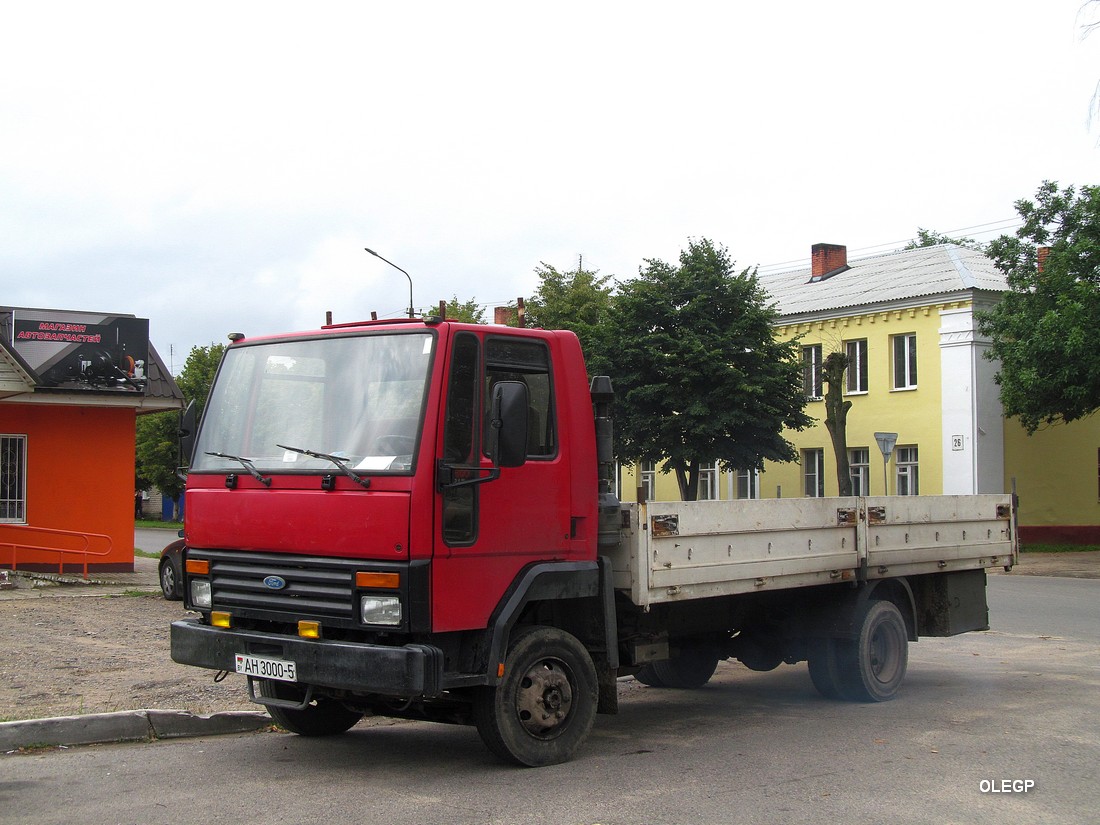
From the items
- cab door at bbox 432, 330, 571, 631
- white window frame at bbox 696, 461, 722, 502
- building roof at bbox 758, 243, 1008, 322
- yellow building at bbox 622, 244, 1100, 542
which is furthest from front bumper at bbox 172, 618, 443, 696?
white window frame at bbox 696, 461, 722, 502

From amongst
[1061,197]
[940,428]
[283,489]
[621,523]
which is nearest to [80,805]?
[283,489]

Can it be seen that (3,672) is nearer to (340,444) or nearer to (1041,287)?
(340,444)

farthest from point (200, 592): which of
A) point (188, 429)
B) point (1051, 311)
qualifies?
point (1051, 311)

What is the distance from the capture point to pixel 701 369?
1323 inches

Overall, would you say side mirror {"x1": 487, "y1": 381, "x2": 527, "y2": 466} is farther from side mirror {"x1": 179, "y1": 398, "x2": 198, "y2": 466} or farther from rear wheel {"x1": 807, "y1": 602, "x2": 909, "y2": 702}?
rear wheel {"x1": 807, "y1": 602, "x2": 909, "y2": 702}

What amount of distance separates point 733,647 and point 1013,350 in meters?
21.5

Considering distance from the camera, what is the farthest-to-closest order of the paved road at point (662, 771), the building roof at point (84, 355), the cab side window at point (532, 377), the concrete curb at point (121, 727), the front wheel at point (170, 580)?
1. the building roof at point (84, 355)
2. the front wheel at point (170, 580)
3. the concrete curb at point (121, 727)
4. the cab side window at point (532, 377)
5. the paved road at point (662, 771)

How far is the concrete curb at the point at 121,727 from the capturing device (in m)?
7.46

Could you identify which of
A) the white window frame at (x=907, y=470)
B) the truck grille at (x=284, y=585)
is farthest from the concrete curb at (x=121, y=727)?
the white window frame at (x=907, y=470)

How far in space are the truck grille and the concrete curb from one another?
1.37 metres

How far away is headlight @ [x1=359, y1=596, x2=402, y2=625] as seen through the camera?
6.34 metres

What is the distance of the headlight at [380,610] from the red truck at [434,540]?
1 cm

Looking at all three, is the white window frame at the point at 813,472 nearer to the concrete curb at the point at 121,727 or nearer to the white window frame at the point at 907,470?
the white window frame at the point at 907,470

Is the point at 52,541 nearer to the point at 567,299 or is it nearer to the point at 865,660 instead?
the point at 865,660
